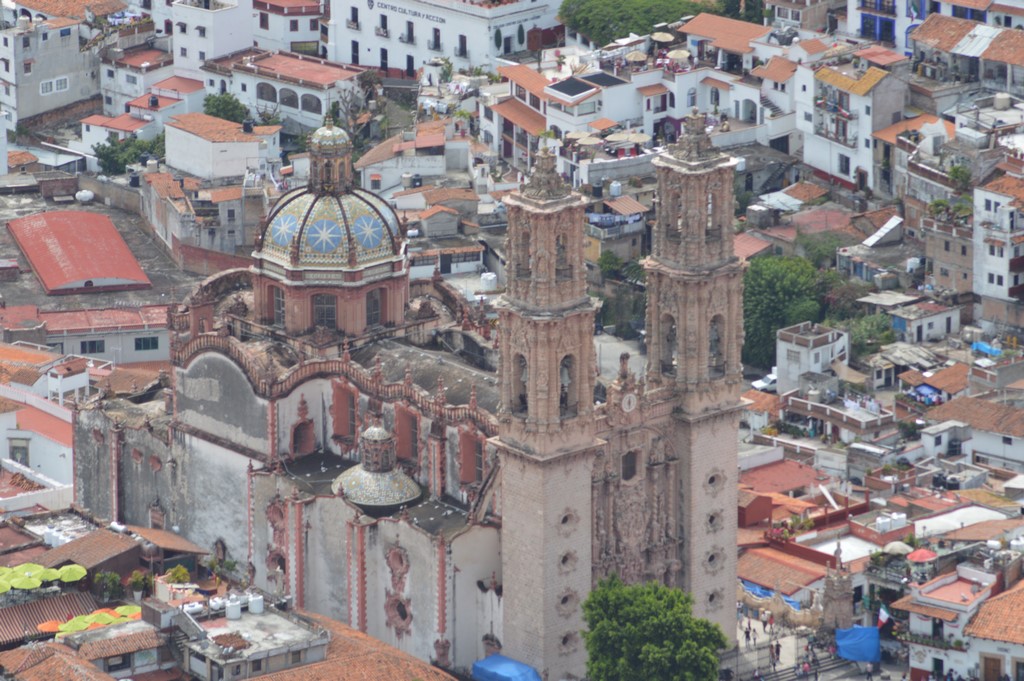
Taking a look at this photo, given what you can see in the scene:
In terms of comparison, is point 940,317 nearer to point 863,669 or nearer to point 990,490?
point 990,490

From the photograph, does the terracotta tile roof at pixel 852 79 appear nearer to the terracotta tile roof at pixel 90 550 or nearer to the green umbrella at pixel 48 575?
the terracotta tile roof at pixel 90 550

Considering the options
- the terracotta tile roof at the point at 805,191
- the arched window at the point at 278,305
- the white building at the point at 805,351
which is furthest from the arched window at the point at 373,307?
the terracotta tile roof at the point at 805,191

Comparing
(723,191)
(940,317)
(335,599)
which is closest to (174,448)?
(335,599)

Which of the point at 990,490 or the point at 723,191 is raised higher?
→ the point at 723,191

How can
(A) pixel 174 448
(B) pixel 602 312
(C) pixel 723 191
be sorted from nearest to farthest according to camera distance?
(C) pixel 723 191 < (A) pixel 174 448 < (B) pixel 602 312

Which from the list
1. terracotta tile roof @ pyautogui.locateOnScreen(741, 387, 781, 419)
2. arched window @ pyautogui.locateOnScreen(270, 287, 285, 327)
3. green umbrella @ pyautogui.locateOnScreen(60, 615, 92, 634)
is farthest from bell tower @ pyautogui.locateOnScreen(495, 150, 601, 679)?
terracotta tile roof @ pyautogui.locateOnScreen(741, 387, 781, 419)

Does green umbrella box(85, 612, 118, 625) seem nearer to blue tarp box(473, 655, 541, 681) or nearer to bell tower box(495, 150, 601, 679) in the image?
blue tarp box(473, 655, 541, 681)
